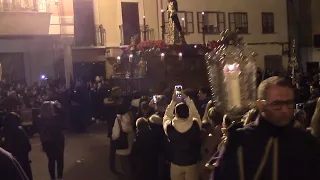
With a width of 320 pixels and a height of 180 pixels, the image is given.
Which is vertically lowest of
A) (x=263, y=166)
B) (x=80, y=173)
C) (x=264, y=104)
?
(x=80, y=173)

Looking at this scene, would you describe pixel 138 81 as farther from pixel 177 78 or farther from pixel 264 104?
pixel 264 104

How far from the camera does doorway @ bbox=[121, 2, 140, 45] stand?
24.7 metres

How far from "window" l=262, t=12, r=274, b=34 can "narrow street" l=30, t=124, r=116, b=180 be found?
18.2m

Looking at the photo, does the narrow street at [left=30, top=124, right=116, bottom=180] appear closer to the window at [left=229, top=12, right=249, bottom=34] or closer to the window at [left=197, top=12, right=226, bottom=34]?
the window at [left=197, top=12, right=226, bottom=34]

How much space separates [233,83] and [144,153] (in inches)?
120

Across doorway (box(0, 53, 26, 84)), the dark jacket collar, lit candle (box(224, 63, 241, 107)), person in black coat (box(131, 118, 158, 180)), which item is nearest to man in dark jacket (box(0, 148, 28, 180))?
the dark jacket collar

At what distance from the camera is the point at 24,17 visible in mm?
18172

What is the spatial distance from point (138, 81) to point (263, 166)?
1330cm

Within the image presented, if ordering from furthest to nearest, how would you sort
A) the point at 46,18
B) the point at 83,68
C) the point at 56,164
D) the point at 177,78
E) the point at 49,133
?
the point at 83,68, the point at 46,18, the point at 177,78, the point at 56,164, the point at 49,133

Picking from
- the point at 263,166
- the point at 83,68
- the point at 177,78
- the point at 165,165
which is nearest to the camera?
the point at 263,166

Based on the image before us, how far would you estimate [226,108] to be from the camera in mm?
3773

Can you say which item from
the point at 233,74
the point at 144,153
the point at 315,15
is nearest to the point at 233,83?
the point at 233,74

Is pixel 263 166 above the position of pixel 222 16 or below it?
below

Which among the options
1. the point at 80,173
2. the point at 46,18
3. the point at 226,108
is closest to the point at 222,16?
the point at 46,18
